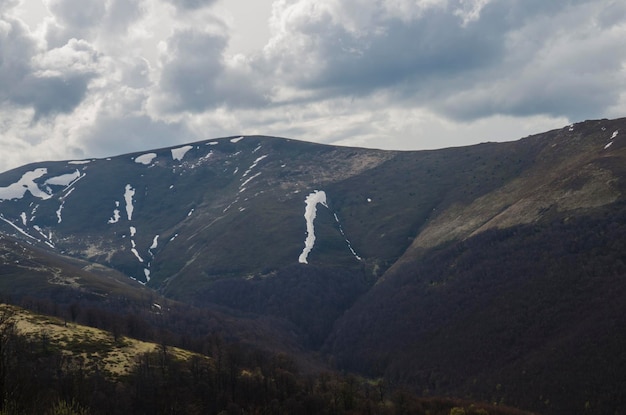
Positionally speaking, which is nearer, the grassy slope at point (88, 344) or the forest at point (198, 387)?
the forest at point (198, 387)

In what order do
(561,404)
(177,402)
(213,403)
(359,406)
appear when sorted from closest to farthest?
(177,402), (213,403), (359,406), (561,404)

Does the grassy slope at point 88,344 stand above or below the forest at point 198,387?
above

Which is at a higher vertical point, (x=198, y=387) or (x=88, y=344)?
(x=88, y=344)

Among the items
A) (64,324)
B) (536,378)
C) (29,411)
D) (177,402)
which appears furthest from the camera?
(536,378)

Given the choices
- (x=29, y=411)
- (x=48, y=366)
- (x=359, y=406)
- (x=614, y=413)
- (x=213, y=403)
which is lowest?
(x=614, y=413)

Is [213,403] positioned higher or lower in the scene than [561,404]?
higher

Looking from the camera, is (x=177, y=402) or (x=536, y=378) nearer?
(x=177, y=402)

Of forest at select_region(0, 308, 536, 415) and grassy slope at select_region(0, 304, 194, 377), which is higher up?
grassy slope at select_region(0, 304, 194, 377)

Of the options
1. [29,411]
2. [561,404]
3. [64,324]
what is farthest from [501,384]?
[29,411]

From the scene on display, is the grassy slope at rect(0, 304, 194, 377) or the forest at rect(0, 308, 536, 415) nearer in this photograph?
the forest at rect(0, 308, 536, 415)

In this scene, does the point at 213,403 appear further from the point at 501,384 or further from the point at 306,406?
the point at 501,384

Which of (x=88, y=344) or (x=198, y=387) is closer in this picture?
(x=198, y=387)
